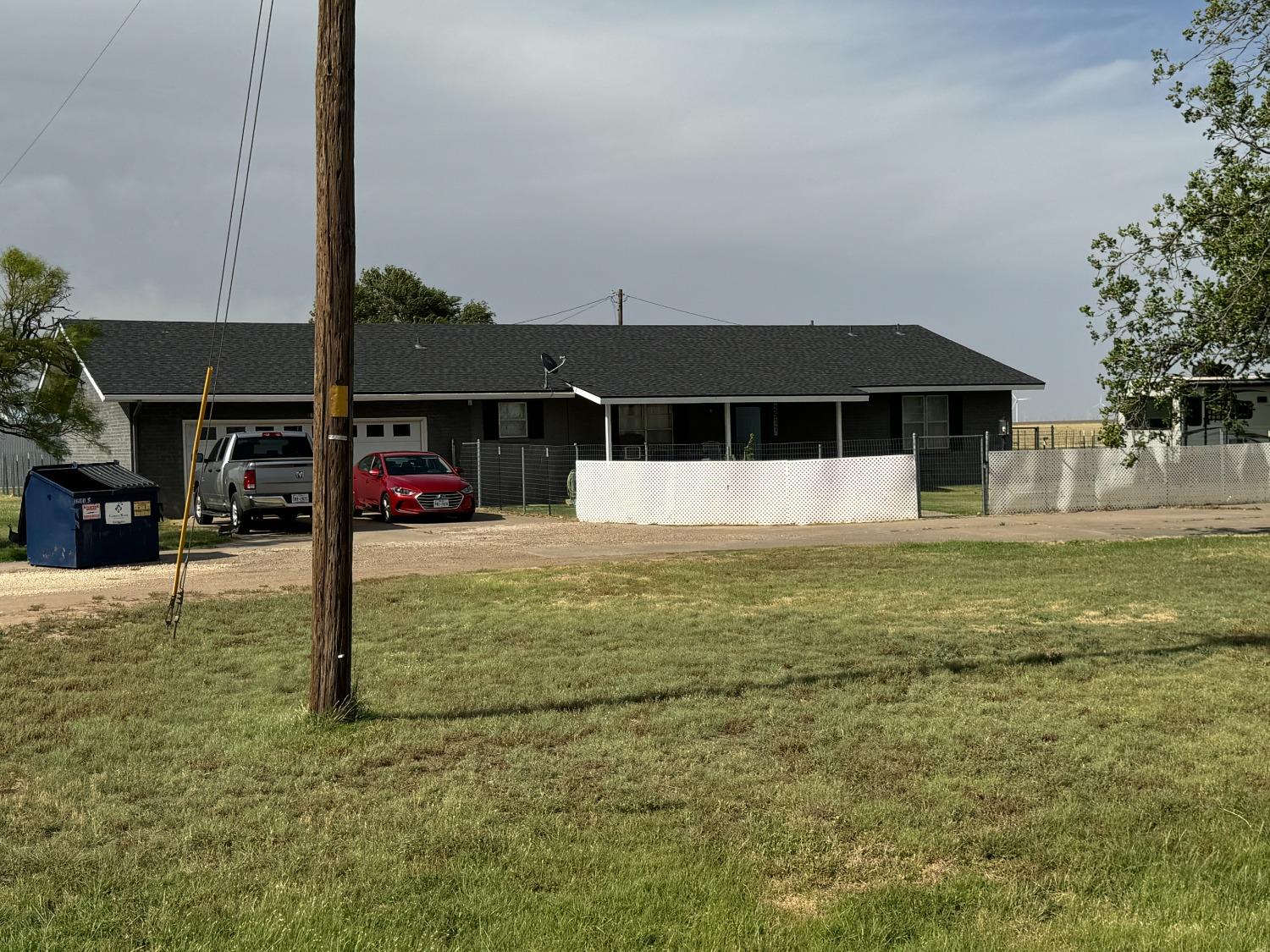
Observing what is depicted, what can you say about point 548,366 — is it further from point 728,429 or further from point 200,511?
point 200,511

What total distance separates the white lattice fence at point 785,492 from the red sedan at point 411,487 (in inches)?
158

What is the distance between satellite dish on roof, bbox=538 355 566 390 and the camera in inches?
1248

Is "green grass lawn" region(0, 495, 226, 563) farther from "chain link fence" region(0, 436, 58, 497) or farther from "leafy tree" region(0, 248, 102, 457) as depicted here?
"chain link fence" region(0, 436, 58, 497)

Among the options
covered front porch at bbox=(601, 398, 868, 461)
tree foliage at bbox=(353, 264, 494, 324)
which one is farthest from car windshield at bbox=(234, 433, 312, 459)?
tree foliage at bbox=(353, 264, 494, 324)

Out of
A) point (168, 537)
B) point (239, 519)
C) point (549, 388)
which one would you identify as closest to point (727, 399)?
point (549, 388)

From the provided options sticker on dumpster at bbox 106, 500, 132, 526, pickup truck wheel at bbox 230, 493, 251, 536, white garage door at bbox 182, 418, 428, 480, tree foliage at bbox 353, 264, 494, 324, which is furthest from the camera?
tree foliage at bbox 353, 264, 494, 324

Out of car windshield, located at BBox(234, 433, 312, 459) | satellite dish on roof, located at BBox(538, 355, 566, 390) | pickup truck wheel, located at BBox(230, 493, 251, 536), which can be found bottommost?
pickup truck wheel, located at BBox(230, 493, 251, 536)

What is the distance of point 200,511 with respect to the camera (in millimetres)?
26094

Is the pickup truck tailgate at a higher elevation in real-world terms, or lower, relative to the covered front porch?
lower

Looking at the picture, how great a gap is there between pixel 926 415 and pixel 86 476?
2288 cm

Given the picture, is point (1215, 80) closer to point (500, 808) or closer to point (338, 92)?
point (338, 92)

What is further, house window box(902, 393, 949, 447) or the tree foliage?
the tree foliage

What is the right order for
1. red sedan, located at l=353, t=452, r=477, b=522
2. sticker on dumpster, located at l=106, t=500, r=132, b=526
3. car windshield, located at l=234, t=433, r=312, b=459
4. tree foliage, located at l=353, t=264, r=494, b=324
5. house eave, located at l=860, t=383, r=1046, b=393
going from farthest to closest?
tree foliage, located at l=353, t=264, r=494, b=324 < house eave, located at l=860, t=383, r=1046, b=393 < red sedan, located at l=353, t=452, r=477, b=522 < car windshield, located at l=234, t=433, r=312, b=459 < sticker on dumpster, located at l=106, t=500, r=132, b=526

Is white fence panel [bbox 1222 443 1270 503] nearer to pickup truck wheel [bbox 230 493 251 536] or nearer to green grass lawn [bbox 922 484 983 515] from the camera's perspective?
green grass lawn [bbox 922 484 983 515]
